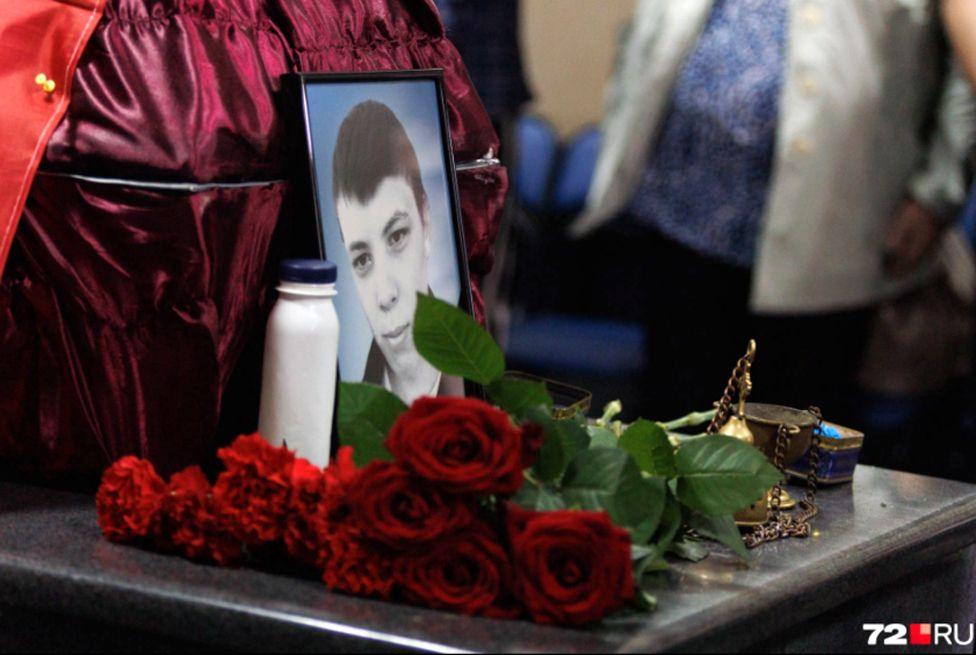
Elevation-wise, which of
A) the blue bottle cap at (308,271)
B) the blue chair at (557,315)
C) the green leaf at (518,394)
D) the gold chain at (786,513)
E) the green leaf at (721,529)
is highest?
the blue bottle cap at (308,271)

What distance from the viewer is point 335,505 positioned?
0.88m

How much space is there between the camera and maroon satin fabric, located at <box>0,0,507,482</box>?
979 millimetres

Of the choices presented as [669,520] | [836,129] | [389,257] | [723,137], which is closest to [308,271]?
[389,257]

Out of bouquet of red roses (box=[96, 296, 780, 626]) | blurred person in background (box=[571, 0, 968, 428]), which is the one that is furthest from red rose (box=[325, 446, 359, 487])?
blurred person in background (box=[571, 0, 968, 428])

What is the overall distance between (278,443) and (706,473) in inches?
10.8

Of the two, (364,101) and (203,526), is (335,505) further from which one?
(364,101)

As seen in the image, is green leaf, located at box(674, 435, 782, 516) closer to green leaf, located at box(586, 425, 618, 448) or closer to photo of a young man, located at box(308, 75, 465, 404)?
green leaf, located at box(586, 425, 618, 448)

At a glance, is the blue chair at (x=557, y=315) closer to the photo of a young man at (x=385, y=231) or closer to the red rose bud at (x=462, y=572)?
the photo of a young man at (x=385, y=231)

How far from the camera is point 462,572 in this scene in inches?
33.6

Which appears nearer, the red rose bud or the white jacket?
the red rose bud

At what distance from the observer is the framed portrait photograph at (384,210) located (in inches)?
42.5

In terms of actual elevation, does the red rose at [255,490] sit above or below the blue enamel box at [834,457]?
above

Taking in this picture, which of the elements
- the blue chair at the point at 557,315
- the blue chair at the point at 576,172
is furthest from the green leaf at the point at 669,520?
the blue chair at the point at 576,172
